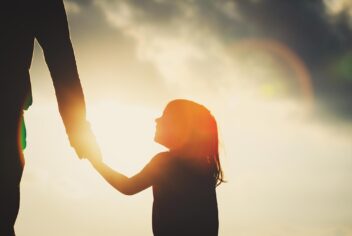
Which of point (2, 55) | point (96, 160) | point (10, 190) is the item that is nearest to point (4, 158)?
point (10, 190)

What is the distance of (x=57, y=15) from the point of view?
3.59 m

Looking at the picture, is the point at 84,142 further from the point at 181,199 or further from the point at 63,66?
the point at 181,199

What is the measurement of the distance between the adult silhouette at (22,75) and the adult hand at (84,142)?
4 cm

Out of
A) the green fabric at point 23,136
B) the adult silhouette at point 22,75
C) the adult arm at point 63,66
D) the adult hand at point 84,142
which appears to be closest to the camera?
the adult silhouette at point 22,75

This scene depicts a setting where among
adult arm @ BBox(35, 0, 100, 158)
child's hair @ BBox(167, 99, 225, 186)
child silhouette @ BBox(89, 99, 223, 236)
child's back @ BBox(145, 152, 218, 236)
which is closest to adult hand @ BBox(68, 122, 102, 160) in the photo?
adult arm @ BBox(35, 0, 100, 158)

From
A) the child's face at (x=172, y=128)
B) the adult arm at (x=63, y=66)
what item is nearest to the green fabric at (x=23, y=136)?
the adult arm at (x=63, y=66)

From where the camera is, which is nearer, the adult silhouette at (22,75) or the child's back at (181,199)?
the adult silhouette at (22,75)

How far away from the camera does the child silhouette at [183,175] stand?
555 centimetres

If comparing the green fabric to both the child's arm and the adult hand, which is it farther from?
the child's arm

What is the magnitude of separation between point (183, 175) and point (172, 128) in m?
0.58

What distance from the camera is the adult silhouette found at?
9.93ft

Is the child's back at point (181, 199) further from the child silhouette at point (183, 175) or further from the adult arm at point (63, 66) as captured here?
the adult arm at point (63, 66)

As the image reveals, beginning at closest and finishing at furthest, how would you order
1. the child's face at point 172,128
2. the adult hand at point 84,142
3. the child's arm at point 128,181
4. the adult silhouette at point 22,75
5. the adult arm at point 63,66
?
the adult silhouette at point 22,75 → the adult arm at point 63,66 → the adult hand at point 84,142 → the child's arm at point 128,181 → the child's face at point 172,128

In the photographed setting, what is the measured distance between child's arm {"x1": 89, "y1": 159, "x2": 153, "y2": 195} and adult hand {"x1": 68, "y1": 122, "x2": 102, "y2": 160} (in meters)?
0.88
